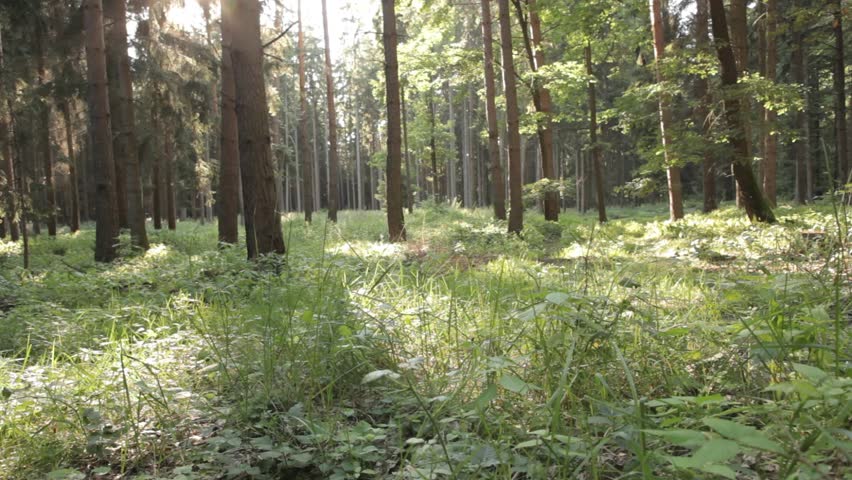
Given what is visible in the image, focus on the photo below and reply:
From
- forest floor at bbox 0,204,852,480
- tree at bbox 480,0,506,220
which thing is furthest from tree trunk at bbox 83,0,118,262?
tree at bbox 480,0,506,220

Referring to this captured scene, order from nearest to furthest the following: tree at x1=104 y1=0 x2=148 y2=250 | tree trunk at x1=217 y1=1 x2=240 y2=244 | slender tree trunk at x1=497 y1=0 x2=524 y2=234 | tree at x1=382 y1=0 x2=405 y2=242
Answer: tree trunk at x1=217 y1=1 x2=240 y2=244 → tree at x1=382 y1=0 x2=405 y2=242 → slender tree trunk at x1=497 y1=0 x2=524 y2=234 → tree at x1=104 y1=0 x2=148 y2=250

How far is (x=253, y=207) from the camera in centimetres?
693

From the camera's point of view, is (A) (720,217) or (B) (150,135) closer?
(A) (720,217)

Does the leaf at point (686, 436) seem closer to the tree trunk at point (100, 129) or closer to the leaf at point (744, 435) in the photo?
the leaf at point (744, 435)

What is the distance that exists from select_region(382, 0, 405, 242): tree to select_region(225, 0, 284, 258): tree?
4.40 metres

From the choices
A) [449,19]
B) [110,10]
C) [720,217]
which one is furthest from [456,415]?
[449,19]

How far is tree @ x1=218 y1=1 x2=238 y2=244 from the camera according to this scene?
36.3ft

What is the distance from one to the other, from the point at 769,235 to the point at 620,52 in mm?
11895

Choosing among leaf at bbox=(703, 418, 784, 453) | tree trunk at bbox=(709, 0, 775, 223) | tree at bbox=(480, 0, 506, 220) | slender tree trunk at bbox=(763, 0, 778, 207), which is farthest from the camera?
slender tree trunk at bbox=(763, 0, 778, 207)

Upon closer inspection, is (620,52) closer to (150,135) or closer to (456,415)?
(150,135)

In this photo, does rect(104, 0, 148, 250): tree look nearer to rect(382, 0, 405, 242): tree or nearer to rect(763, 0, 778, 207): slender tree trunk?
rect(382, 0, 405, 242): tree

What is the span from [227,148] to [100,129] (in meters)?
2.64

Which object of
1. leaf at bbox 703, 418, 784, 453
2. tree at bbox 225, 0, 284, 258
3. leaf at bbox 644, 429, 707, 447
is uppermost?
tree at bbox 225, 0, 284, 258

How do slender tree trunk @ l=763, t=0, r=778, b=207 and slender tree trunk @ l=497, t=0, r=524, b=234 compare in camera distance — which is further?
slender tree trunk @ l=763, t=0, r=778, b=207
